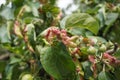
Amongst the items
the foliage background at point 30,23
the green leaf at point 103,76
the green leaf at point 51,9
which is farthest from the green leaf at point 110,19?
the green leaf at point 103,76

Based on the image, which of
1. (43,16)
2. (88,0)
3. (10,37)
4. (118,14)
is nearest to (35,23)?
(43,16)

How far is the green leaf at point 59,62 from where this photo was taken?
38.3 inches

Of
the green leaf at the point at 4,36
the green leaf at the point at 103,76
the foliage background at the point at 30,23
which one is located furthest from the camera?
the green leaf at the point at 4,36

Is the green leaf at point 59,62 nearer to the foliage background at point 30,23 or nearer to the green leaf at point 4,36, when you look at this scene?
the foliage background at point 30,23

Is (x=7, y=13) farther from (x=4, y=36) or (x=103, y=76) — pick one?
(x=103, y=76)

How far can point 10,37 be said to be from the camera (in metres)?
1.51

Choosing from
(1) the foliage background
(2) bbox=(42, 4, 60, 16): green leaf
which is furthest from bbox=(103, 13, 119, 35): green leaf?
(2) bbox=(42, 4, 60, 16): green leaf

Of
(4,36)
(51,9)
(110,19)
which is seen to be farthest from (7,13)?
(110,19)

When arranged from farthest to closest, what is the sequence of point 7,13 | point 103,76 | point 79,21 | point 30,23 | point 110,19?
point 7,13 → point 110,19 → point 30,23 → point 79,21 → point 103,76

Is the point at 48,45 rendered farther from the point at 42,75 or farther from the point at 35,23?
the point at 35,23

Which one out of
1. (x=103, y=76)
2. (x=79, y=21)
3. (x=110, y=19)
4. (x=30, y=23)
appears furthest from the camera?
(x=110, y=19)

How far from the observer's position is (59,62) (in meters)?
0.98

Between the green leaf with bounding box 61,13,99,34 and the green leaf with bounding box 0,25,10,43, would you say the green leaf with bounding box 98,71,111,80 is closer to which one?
the green leaf with bounding box 61,13,99,34

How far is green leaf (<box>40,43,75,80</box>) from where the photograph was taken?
973 millimetres
